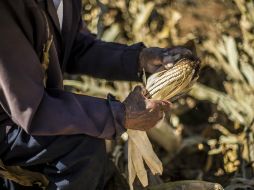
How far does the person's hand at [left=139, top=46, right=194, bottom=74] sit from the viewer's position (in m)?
1.98

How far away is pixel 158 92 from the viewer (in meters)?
1.87

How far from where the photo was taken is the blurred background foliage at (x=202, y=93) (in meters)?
2.74

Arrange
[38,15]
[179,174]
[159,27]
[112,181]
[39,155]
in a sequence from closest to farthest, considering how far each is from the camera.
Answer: [38,15] → [39,155] → [112,181] → [179,174] → [159,27]

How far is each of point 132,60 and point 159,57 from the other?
11cm

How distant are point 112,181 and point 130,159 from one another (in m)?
0.24

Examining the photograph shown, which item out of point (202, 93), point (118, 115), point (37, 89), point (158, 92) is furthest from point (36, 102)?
point (202, 93)

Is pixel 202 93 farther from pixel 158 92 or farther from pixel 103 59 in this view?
pixel 158 92

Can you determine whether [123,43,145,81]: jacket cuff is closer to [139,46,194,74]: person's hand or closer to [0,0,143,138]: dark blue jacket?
[139,46,194,74]: person's hand

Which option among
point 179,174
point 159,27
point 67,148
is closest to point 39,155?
point 67,148

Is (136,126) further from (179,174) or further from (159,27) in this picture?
(159,27)

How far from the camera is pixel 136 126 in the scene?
5.77 ft

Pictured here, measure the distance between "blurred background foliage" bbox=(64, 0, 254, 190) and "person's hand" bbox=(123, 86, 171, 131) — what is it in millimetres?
612

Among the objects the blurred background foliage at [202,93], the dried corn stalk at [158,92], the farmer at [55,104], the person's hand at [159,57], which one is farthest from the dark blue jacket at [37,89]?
the blurred background foliage at [202,93]

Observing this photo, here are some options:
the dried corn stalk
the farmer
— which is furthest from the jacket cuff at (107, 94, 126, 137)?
the dried corn stalk
